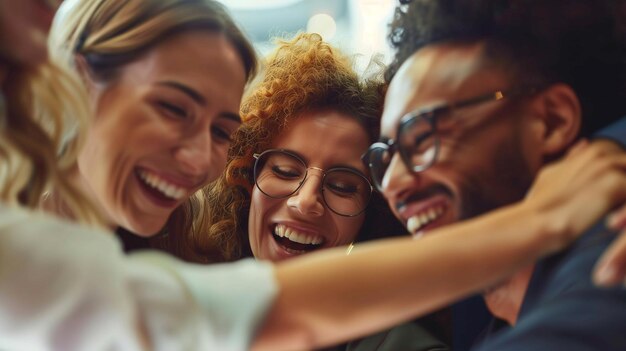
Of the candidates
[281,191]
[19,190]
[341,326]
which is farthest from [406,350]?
[19,190]

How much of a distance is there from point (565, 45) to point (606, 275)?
272 millimetres

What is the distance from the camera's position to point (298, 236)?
1.03 metres

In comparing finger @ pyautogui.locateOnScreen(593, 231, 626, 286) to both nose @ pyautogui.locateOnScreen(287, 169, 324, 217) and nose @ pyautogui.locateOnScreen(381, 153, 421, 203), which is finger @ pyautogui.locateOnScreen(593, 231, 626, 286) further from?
nose @ pyautogui.locateOnScreen(287, 169, 324, 217)

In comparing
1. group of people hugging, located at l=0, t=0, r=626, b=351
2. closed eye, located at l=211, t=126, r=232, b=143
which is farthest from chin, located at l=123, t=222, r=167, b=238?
closed eye, located at l=211, t=126, r=232, b=143

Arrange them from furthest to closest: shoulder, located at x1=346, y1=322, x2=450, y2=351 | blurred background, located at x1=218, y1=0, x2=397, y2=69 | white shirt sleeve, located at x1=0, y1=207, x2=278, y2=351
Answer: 1. blurred background, located at x1=218, y1=0, x2=397, y2=69
2. shoulder, located at x1=346, y1=322, x2=450, y2=351
3. white shirt sleeve, located at x1=0, y1=207, x2=278, y2=351

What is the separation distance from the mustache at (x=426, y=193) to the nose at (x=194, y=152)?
0.77 feet

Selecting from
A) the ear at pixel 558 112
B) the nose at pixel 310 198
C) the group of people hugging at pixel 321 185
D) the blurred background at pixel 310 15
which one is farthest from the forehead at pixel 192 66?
the blurred background at pixel 310 15

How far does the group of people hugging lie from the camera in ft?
1.72

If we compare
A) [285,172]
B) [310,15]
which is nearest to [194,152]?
[285,172]

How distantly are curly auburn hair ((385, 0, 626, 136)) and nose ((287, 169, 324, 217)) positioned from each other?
0.36 m

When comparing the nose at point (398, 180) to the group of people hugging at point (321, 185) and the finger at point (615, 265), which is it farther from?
the finger at point (615, 265)

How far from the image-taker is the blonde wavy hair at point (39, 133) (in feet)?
1.86

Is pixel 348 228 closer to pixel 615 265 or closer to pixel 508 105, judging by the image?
pixel 508 105

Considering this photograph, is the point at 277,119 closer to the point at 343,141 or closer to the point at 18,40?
the point at 343,141
